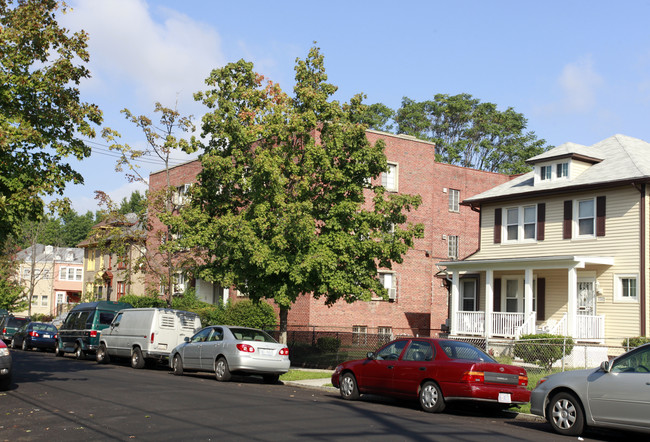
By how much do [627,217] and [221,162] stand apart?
15.0m

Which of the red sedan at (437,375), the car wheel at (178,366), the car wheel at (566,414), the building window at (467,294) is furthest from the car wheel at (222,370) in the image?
the building window at (467,294)

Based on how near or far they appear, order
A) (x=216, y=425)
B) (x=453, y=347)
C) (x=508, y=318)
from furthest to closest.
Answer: (x=508, y=318)
(x=453, y=347)
(x=216, y=425)

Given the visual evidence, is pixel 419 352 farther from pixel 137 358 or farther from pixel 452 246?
pixel 452 246

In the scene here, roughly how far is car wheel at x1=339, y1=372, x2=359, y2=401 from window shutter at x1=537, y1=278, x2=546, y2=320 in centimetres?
1512

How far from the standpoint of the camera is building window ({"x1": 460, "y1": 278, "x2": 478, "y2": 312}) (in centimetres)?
3300

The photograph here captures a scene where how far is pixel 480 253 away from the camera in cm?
3175

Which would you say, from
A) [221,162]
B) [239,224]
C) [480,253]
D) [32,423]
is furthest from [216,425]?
[480,253]

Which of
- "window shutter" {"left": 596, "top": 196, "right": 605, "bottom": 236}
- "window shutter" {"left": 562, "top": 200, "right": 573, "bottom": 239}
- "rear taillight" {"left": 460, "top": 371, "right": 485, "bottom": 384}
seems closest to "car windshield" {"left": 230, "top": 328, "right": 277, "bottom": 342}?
"rear taillight" {"left": 460, "top": 371, "right": 485, "bottom": 384}

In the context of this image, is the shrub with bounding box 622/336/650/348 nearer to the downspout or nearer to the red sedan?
the downspout

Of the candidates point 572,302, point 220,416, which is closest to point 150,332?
point 220,416

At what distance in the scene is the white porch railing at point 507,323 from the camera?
27703 millimetres

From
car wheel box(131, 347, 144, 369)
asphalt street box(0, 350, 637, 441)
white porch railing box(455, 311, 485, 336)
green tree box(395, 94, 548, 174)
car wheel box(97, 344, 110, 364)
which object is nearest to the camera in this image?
asphalt street box(0, 350, 637, 441)

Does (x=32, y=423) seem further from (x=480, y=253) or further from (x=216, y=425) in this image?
(x=480, y=253)

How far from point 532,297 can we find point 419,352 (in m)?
16.1
